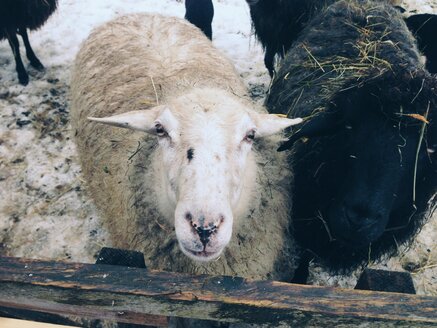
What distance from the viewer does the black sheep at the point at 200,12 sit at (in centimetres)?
546

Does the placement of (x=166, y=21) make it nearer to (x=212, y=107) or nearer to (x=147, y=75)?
(x=147, y=75)

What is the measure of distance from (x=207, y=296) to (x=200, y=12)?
16.0 feet

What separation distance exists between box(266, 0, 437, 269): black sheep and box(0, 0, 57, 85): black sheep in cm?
349

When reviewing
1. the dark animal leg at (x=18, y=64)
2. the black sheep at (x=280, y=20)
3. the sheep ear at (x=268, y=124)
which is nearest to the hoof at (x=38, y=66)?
the dark animal leg at (x=18, y=64)

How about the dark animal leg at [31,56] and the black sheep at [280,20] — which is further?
the dark animal leg at [31,56]

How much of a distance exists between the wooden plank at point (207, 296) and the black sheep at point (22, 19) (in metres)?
4.19

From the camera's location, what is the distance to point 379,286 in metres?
1.71

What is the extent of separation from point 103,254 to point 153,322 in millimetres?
425

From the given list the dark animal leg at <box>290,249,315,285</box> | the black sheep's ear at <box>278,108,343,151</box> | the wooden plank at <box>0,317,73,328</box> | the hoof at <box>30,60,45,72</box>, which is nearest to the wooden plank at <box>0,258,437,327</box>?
the wooden plank at <box>0,317,73,328</box>

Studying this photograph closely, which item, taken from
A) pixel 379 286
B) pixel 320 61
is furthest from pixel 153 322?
pixel 320 61

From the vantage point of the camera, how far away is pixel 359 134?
226 cm

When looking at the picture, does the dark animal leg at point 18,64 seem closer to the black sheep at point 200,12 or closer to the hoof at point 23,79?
the hoof at point 23,79

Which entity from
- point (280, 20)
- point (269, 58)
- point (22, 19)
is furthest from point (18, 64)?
point (280, 20)

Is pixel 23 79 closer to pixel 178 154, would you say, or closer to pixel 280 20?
pixel 280 20
